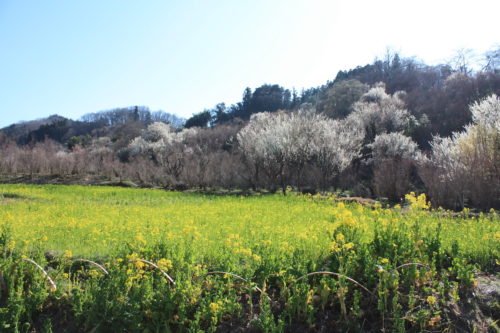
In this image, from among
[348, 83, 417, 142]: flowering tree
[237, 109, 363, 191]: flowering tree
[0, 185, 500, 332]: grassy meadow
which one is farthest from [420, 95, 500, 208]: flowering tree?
[348, 83, 417, 142]: flowering tree

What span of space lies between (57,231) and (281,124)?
2031 centimetres

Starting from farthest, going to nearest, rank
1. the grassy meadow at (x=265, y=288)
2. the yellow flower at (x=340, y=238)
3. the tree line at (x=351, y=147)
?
1. the tree line at (x=351, y=147)
2. the yellow flower at (x=340, y=238)
3. the grassy meadow at (x=265, y=288)

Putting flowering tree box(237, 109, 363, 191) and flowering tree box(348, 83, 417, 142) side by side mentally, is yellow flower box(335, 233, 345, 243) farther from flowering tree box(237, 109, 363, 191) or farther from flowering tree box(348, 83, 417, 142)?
flowering tree box(348, 83, 417, 142)

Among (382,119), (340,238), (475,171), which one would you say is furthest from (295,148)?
(340,238)

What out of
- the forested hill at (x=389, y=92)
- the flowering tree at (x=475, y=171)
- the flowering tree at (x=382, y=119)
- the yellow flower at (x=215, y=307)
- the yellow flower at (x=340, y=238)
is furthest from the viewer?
the forested hill at (x=389, y=92)

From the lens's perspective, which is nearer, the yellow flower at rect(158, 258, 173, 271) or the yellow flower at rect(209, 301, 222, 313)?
the yellow flower at rect(209, 301, 222, 313)

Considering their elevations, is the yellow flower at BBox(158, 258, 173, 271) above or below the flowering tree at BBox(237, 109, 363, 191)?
below

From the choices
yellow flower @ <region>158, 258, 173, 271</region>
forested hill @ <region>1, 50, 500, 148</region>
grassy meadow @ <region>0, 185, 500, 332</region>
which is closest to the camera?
grassy meadow @ <region>0, 185, 500, 332</region>

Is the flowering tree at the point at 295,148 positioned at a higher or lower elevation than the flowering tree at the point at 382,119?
lower

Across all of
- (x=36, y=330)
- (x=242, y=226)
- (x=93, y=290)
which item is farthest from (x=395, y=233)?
(x=36, y=330)

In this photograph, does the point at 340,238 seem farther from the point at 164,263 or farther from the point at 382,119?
the point at 382,119

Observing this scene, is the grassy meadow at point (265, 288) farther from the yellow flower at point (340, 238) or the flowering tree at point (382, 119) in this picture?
the flowering tree at point (382, 119)

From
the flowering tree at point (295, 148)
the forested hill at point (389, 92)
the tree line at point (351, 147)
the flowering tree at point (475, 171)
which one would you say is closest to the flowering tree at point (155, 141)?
the tree line at point (351, 147)

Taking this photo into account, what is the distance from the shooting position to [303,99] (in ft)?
238
